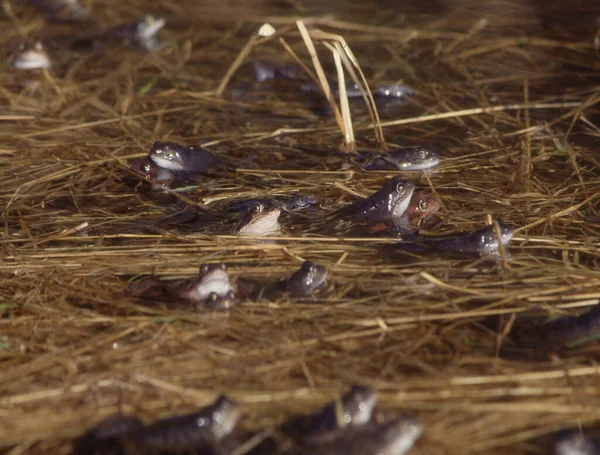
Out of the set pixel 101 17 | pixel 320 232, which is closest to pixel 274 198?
pixel 320 232

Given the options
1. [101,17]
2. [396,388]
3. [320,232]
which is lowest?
[101,17]

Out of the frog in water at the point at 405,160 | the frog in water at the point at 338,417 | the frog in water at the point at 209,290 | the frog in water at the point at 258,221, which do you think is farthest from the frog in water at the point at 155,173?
the frog in water at the point at 338,417

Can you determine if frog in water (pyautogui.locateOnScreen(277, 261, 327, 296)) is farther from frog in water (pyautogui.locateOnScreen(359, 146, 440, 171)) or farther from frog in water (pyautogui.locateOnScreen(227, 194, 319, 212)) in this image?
frog in water (pyautogui.locateOnScreen(359, 146, 440, 171))

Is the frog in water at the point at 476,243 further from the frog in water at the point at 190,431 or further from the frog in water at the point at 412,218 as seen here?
the frog in water at the point at 190,431

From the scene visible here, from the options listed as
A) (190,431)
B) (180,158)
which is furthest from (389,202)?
(190,431)

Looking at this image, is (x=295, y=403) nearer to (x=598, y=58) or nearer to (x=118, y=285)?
(x=118, y=285)

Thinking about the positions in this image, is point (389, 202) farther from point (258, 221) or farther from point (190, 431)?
point (190, 431)
